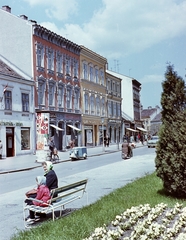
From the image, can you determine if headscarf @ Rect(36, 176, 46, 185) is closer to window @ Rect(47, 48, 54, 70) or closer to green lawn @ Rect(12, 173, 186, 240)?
green lawn @ Rect(12, 173, 186, 240)

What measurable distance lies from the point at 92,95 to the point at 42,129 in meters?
16.2

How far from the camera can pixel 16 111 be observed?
31719 millimetres

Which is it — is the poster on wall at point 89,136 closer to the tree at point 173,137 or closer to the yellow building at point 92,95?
the yellow building at point 92,95

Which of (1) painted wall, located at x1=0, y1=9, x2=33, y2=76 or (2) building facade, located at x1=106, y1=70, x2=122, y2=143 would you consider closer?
(1) painted wall, located at x1=0, y1=9, x2=33, y2=76

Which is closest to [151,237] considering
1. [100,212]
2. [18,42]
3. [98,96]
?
[100,212]

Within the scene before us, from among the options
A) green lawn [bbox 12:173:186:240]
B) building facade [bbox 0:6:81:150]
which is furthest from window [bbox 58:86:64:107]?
green lawn [bbox 12:173:186:240]

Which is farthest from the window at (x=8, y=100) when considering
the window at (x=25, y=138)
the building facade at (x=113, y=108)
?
the building facade at (x=113, y=108)

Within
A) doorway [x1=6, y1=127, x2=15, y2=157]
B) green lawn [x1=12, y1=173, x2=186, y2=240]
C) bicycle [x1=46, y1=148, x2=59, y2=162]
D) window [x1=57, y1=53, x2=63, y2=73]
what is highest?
window [x1=57, y1=53, x2=63, y2=73]

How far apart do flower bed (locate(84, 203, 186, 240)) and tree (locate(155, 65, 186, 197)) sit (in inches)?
40.2

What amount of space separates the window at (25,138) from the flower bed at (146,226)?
25922 mm

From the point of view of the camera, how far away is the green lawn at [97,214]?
6453 mm

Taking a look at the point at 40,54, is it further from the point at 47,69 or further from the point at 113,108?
the point at 113,108

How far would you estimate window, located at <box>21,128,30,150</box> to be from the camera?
32.8 metres

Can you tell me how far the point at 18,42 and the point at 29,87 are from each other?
4929 millimetres
